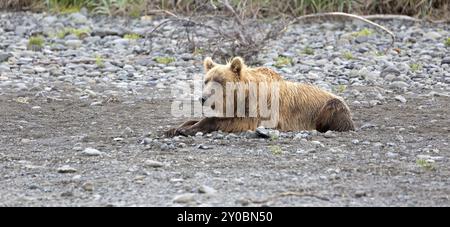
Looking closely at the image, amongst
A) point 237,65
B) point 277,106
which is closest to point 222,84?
point 237,65

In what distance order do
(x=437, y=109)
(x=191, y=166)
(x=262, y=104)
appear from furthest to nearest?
1. (x=437, y=109)
2. (x=262, y=104)
3. (x=191, y=166)

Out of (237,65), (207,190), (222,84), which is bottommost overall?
(207,190)

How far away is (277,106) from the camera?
729cm

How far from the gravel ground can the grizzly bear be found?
0.19 metres

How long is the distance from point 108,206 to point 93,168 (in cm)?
103

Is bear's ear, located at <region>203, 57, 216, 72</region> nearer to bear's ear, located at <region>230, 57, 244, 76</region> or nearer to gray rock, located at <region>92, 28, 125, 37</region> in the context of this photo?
bear's ear, located at <region>230, 57, 244, 76</region>

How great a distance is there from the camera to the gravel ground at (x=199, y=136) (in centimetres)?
525

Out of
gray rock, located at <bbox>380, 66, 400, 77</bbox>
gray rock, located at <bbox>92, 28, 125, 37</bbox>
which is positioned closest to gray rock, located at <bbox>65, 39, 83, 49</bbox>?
gray rock, located at <bbox>92, 28, 125, 37</bbox>

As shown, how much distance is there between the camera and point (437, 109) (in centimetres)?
810

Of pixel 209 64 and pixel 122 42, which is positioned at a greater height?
pixel 209 64

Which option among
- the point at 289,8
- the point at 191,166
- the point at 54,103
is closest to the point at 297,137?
the point at 191,166

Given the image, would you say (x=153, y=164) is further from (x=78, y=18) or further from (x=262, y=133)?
(x=78, y=18)

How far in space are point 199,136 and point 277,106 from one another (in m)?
0.74

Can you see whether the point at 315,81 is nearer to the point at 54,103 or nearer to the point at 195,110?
the point at 195,110
